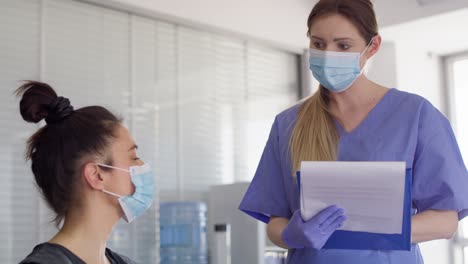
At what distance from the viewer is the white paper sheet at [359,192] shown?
156 centimetres

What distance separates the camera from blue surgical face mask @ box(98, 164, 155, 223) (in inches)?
76.7

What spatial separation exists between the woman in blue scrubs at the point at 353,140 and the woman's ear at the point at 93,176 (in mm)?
393

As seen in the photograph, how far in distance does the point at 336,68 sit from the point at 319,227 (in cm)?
43

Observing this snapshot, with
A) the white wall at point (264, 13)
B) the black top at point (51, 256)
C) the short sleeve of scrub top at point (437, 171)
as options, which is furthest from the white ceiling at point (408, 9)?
the black top at point (51, 256)

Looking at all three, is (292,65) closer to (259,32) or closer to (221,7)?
(259,32)

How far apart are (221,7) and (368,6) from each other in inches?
105

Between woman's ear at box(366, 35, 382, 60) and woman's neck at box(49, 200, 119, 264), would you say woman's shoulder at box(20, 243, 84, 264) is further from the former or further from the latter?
woman's ear at box(366, 35, 382, 60)

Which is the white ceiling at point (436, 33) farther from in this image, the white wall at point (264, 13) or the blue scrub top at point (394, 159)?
the blue scrub top at point (394, 159)

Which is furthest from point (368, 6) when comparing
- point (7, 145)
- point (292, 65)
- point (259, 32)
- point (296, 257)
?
point (292, 65)

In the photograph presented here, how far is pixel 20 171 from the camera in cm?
354

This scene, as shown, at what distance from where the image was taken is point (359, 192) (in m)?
1.59

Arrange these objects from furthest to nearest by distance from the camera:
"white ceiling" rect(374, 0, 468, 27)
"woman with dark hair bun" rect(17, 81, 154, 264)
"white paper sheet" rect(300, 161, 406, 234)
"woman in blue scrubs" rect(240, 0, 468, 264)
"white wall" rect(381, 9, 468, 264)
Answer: "white wall" rect(381, 9, 468, 264) → "white ceiling" rect(374, 0, 468, 27) → "woman with dark hair bun" rect(17, 81, 154, 264) → "woman in blue scrubs" rect(240, 0, 468, 264) → "white paper sheet" rect(300, 161, 406, 234)

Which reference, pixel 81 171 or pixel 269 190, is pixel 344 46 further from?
pixel 81 171

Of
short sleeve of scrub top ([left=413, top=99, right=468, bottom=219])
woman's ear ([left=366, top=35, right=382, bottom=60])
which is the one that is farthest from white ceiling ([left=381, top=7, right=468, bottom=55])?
short sleeve of scrub top ([left=413, top=99, right=468, bottom=219])
